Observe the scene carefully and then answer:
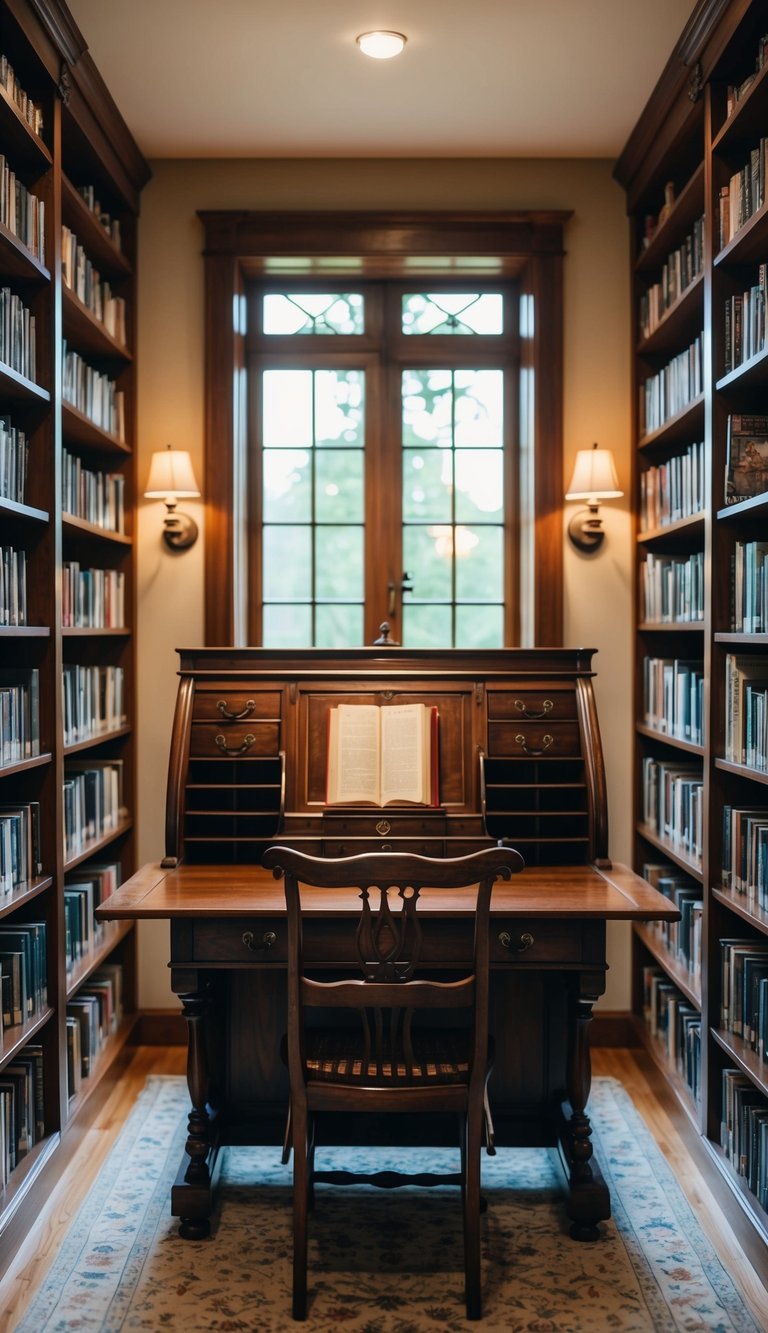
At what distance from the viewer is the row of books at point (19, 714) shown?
8.47 feet

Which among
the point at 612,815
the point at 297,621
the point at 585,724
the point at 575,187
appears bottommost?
the point at 612,815

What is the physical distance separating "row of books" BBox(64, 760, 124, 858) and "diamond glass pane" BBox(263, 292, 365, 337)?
1.70 meters

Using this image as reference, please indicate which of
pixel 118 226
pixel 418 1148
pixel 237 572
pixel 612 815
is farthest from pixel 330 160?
pixel 418 1148

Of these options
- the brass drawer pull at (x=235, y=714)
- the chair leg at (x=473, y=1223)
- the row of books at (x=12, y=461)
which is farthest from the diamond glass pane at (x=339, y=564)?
the chair leg at (x=473, y=1223)

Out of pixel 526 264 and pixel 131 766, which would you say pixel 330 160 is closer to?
pixel 526 264

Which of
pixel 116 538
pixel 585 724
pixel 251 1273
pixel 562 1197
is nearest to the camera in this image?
pixel 251 1273

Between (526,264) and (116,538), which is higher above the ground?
(526,264)

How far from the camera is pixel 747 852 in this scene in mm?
2658

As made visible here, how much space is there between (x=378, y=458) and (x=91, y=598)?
3.87ft

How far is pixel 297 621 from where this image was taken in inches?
160

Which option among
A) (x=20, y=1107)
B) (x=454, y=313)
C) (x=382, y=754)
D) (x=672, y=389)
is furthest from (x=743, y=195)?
(x=20, y=1107)

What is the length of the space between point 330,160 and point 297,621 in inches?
63.7

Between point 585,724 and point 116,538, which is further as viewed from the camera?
point 116,538

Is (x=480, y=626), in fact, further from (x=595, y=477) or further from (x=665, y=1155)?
(x=665, y=1155)
